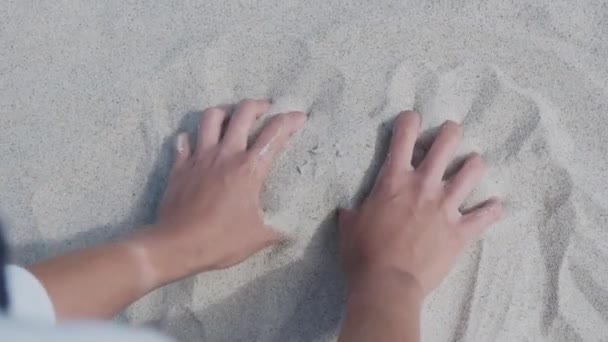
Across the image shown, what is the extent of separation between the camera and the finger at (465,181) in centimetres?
143

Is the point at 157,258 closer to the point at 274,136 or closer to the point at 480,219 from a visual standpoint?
the point at 274,136

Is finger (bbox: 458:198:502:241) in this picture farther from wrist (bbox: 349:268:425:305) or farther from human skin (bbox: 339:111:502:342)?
wrist (bbox: 349:268:425:305)

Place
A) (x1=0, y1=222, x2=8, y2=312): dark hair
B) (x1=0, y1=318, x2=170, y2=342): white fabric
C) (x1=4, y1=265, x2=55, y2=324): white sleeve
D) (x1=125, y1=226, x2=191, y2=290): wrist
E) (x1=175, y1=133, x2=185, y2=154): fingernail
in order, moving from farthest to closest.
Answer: (x1=175, y1=133, x2=185, y2=154): fingernail < (x1=125, y1=226, x2=191, y2=290): wrist < (x1=4, y1=265, x2=55, y2=324): white sleeve < (x1=0, y1=222, x2=8, y2=312): dark hair < (x1=0, y1=318, x2=170, y2=342): white fabric

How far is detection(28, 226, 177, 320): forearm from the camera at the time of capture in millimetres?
1291

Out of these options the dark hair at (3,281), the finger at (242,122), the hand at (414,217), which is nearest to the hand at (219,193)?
the finger at (242,122)

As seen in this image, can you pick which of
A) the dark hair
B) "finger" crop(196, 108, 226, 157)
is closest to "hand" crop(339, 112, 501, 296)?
"finger" crop(196, 108, 226, 157)

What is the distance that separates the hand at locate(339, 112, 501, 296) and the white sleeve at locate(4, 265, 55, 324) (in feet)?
1.75

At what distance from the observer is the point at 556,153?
1413 millimetres

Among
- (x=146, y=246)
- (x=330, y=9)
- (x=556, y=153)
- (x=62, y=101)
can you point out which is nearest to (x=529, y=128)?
(x=556, y=153)

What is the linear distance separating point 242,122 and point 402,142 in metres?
0.31

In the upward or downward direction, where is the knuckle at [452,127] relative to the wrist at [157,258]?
upward

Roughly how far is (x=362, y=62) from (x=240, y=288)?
1.62 feet

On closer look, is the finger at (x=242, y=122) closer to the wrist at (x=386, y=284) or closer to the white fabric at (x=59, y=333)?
the wrist at (x=386, y=284)

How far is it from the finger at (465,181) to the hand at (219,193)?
12.2 inches
